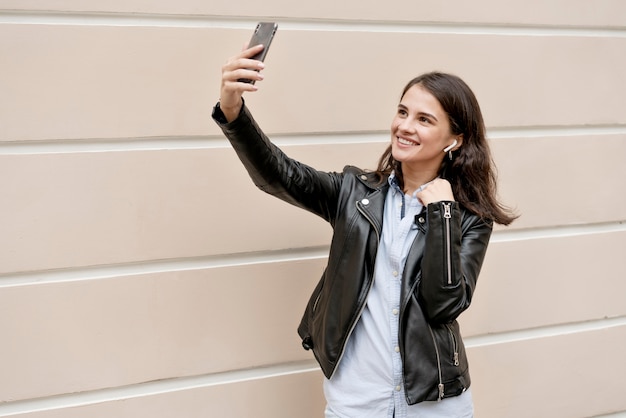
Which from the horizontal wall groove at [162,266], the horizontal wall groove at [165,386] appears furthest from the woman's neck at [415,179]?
the horizontal wall groove at [165,386]

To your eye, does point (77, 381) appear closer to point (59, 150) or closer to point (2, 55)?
point (59, 150)

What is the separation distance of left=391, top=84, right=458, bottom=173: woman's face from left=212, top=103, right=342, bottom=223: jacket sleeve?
0.22 meters

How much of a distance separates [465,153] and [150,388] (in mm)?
1254

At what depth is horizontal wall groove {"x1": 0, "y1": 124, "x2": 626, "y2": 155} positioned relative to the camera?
7.02 feet

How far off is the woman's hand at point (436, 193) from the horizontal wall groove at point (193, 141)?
0.58 meters

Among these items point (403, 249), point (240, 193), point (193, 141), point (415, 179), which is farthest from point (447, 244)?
point (193, 141)

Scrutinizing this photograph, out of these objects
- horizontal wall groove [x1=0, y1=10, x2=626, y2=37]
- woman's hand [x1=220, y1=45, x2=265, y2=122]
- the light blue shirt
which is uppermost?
horizontal wall groove [x1=0, y1=10, x2=626, y2=37]

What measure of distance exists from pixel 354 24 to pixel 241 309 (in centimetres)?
104

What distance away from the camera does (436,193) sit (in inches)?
75.3

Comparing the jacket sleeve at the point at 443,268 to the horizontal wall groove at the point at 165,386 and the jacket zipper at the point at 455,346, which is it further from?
the horizontal wall groove at the point at 165,386

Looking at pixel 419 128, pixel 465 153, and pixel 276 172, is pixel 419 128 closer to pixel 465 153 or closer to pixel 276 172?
pixel 465 153

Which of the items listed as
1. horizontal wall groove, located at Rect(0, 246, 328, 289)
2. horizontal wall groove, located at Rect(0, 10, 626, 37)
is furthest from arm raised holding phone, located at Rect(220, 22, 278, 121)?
horizontal wall groove, located at Rect(0, 246, 328, 289)

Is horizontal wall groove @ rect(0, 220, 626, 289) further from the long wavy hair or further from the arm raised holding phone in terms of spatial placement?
the arm raised holding phone

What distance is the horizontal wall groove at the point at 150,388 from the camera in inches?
87.0
